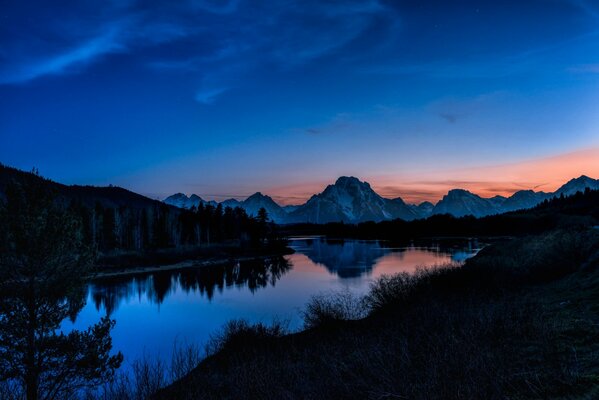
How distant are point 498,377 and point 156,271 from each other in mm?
75182

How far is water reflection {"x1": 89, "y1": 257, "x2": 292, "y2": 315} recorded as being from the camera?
1970 inches

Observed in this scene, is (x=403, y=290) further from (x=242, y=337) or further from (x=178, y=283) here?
(x=178, y=283)

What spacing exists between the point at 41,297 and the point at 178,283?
46593 mm

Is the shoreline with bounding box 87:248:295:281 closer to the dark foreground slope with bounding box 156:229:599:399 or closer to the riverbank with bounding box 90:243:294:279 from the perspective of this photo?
the riverbank with bounding box 90:243:294:279

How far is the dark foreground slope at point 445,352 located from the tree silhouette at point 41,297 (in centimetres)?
486

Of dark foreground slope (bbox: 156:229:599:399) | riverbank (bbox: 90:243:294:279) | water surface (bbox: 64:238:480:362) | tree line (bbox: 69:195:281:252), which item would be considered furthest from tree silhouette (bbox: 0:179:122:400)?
tree line (bbox: 69:195:281:252)

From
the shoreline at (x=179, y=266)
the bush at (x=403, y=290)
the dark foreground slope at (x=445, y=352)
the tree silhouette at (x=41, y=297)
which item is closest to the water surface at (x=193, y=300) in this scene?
the shoreline at (x=179, y=266)

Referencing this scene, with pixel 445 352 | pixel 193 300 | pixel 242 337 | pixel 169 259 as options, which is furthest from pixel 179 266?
pixel 445 352

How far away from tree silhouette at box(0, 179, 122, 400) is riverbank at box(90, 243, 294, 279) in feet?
163

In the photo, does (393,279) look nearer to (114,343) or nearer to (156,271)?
(114,343)

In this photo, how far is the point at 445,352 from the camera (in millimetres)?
9898

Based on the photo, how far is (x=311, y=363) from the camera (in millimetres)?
16156

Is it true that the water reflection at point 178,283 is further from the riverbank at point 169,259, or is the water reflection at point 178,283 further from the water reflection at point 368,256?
the water reflection at point 368,256

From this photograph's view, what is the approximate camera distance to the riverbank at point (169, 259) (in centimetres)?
7462
